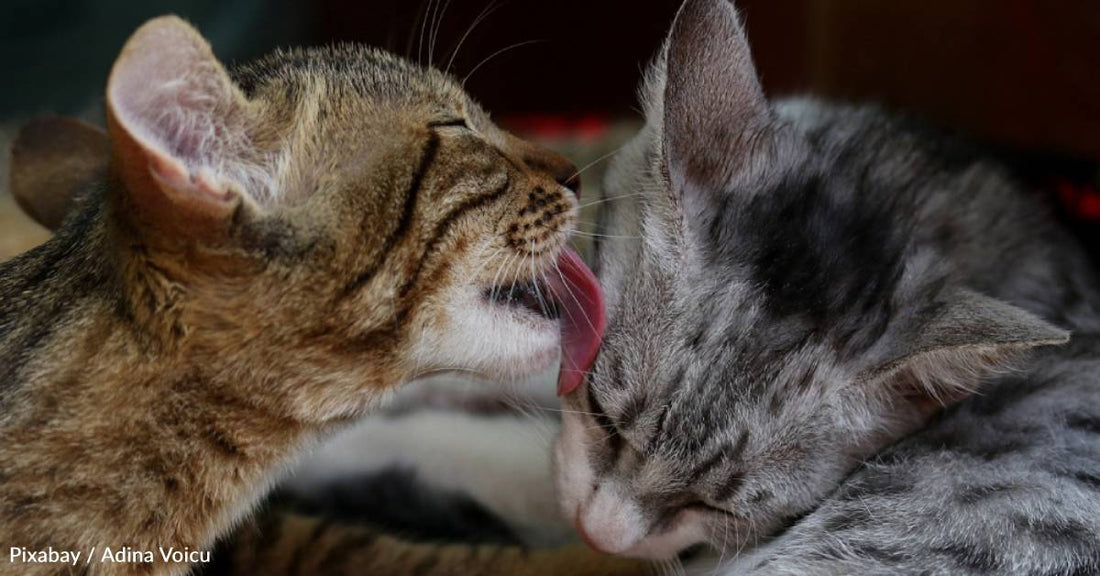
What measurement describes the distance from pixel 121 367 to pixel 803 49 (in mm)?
2406

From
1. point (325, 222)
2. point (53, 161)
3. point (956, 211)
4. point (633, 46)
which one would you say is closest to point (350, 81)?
point (325, 222)

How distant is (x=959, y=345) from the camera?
137 centimetres

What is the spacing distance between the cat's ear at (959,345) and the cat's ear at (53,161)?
140 centimetres

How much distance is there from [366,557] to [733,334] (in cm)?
84

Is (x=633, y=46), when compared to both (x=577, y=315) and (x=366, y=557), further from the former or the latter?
(x=366, y=557)

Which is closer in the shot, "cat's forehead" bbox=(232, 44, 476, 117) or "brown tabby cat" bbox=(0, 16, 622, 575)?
"brown tabby cat" bbox=(0, 16, 622, 575)

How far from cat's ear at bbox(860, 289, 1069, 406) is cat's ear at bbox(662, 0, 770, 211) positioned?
1.31ft

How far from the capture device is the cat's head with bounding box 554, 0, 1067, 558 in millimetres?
1546

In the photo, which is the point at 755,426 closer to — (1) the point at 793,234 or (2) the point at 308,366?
(1) the point at 793,234

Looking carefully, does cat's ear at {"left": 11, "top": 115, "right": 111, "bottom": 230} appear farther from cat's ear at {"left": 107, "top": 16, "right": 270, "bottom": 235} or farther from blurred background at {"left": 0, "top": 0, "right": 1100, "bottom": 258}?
cat's ear at {"left": 107, "top": 16, "right": 270, "bottom": 235}

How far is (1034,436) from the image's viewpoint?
5.27ft

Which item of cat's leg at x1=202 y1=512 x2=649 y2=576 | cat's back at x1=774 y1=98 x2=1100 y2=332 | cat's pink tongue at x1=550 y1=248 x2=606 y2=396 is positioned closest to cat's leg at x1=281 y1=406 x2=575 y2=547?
cat's leg at x1=202 y1=512 x2=649 y2=576

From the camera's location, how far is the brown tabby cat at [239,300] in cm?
131

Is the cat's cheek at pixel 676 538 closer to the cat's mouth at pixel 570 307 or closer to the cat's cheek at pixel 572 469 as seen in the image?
the cat's cheek at pixel 572 469
